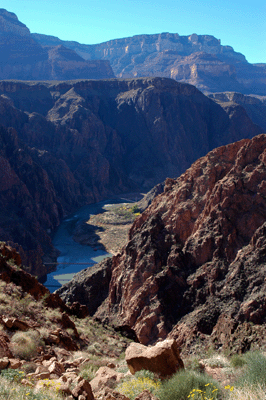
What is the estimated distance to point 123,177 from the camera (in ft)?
473

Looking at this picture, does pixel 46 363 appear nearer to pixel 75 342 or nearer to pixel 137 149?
pixel 75 342

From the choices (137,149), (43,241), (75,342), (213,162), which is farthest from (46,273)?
(137,149)

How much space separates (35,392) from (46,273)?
181 ft

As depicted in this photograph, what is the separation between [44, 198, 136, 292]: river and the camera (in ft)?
195

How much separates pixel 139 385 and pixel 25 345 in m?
3.61

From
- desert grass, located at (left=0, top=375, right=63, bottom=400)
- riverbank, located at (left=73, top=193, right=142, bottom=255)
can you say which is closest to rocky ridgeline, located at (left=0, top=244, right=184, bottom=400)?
desert grass, located at (left=0, top=375, right=63, bottom=400)

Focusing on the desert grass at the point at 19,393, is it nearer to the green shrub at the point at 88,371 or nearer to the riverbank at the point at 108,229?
the green shrub at the point at 88,371

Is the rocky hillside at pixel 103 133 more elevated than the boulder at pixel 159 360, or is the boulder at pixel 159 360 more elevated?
the rocky hillside at pixel 103 133

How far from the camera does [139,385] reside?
9188 mm

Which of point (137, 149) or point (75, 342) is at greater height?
point (137, 149)

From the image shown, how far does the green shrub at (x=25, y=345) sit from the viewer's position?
1062 centimetres

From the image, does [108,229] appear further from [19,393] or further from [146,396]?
[19,393]

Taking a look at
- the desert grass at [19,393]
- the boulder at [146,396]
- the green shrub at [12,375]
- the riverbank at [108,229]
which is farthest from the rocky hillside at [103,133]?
the desert grass at [19,393]

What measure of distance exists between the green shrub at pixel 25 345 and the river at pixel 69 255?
141 ft
